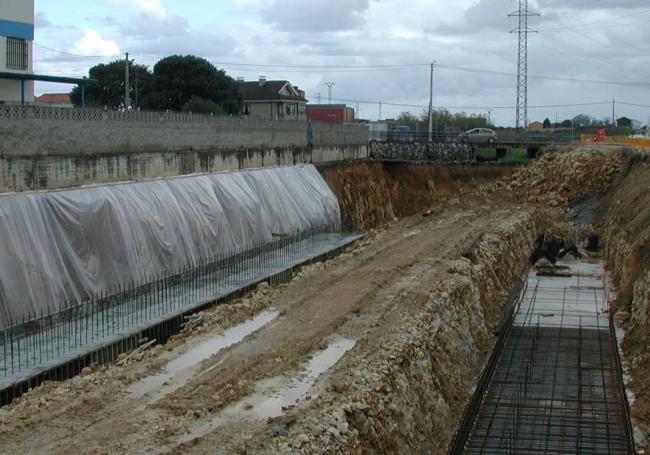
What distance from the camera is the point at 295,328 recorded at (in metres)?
17.8

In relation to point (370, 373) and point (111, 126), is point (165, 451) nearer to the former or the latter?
point (370, 373)

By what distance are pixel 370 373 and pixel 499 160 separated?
1422 inches

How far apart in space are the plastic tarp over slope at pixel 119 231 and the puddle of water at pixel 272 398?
674 cm

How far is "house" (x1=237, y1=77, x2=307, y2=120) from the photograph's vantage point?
2958 inches

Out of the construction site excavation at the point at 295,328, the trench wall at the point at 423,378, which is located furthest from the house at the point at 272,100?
the trench wall at the point at 423,378

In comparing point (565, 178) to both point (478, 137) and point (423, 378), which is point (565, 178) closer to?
point (478, 137)

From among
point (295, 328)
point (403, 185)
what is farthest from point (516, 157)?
point (295, 328)

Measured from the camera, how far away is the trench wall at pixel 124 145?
810 inches

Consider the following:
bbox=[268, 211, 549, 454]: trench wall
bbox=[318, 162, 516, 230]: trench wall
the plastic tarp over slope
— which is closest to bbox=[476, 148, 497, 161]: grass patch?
bbox=[318, 162, 516, 230]: trench wall

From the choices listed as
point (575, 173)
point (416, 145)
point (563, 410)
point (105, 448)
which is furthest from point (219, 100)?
point (105, 448)

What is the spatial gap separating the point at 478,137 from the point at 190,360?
42675 millimetres

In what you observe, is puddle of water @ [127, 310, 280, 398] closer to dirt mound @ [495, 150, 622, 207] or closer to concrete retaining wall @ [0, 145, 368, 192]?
concrete retaining wall @ [0, 145, 368, 192]

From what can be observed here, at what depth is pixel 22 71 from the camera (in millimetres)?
34312

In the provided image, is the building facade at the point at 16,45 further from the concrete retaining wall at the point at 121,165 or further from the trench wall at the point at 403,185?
the trench wall at the point at 403,185
